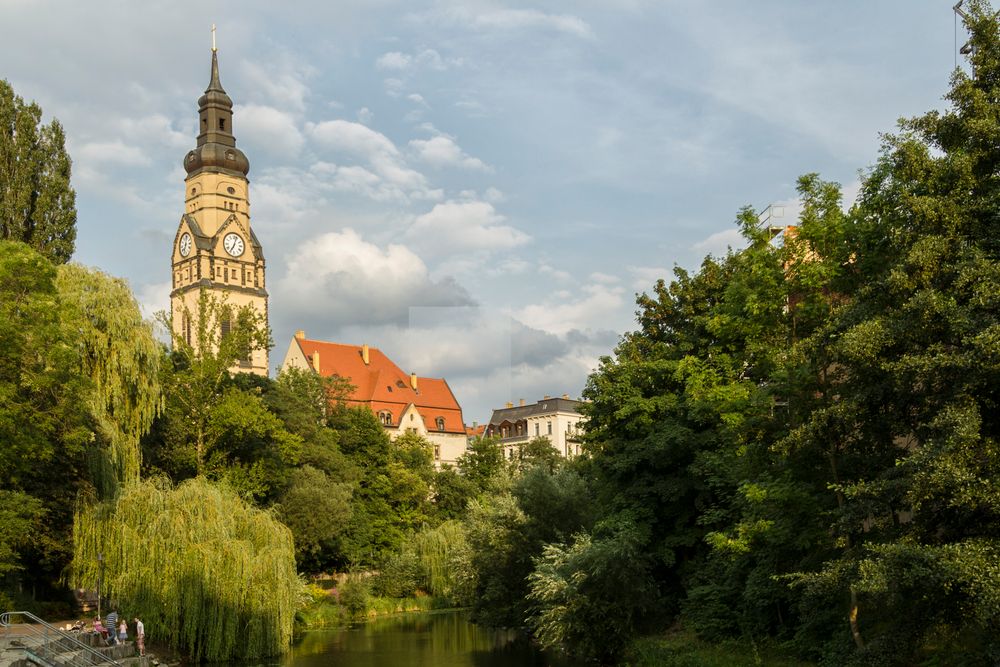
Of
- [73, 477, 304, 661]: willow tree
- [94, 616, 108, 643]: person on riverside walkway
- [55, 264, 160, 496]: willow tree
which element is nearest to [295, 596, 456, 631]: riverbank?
[73, 477, 304, 661]: willow tree

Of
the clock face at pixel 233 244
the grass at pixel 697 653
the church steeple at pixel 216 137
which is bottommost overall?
the grass at pixel 697 653

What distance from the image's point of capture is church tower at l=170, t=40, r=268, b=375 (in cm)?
8412

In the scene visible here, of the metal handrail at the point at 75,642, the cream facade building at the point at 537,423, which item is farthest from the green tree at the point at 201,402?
the cream facade building at the point at 537,423

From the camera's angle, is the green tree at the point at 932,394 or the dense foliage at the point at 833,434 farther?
the dense foliage at the point at 833,434

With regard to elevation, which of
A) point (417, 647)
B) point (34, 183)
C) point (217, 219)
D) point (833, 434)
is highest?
point (217, 219)

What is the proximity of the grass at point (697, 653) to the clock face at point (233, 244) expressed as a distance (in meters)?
66.0

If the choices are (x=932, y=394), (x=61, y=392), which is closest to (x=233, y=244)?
(x=61, y=392)

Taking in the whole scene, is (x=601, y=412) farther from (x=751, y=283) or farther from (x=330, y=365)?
(x=330, y=365)

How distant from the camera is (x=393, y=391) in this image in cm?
9212

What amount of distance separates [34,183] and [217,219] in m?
51.4

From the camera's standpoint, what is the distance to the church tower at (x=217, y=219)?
8412 cm

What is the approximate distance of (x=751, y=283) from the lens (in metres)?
23.7

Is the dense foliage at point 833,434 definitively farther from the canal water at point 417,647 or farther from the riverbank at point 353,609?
the riverbank at point 353,609

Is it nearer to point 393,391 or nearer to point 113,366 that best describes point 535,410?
point 393,391
